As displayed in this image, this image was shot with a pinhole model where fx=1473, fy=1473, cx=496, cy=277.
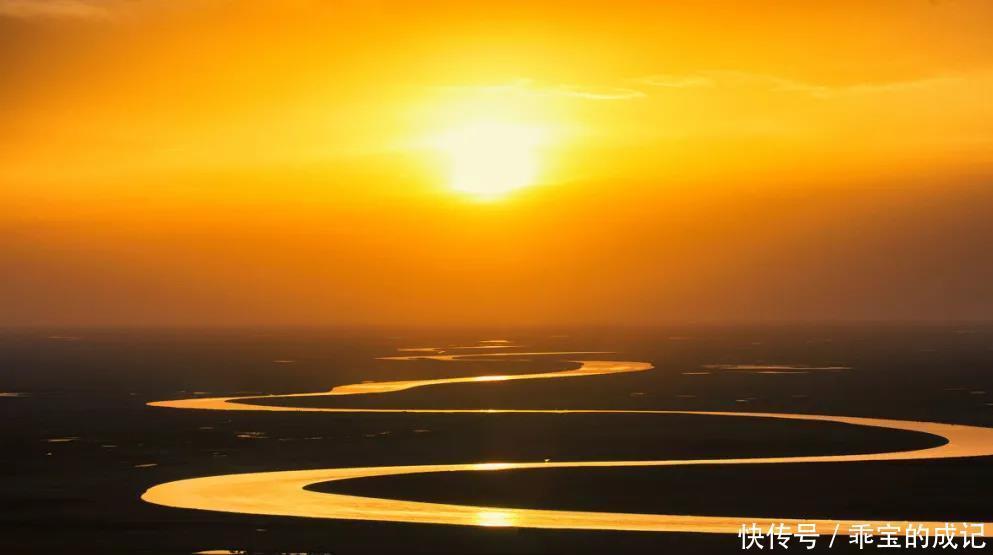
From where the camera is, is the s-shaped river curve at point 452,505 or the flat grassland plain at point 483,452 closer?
the flat grassland plain at point 483,452

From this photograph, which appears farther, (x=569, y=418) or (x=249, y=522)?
(x=569, y=418)

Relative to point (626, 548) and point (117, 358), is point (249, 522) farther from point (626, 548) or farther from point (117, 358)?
point (117, 358)

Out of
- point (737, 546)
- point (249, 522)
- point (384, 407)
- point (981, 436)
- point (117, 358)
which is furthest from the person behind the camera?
point (117, 358)

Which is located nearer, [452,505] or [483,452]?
[452,505]

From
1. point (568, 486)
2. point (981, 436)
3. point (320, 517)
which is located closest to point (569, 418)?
point (981, 436)

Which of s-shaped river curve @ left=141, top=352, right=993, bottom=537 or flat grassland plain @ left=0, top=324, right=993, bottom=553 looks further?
s-shaped river curve @ left=141, top=352, right=993, bottom=537

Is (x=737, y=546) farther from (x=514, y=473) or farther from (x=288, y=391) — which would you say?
(x=288, y=391)

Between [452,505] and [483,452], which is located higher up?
[483,452]

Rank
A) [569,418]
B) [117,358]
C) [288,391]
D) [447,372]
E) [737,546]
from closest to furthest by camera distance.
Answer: [737,546], [569,418], [288,391], [447,372], [117,358]
